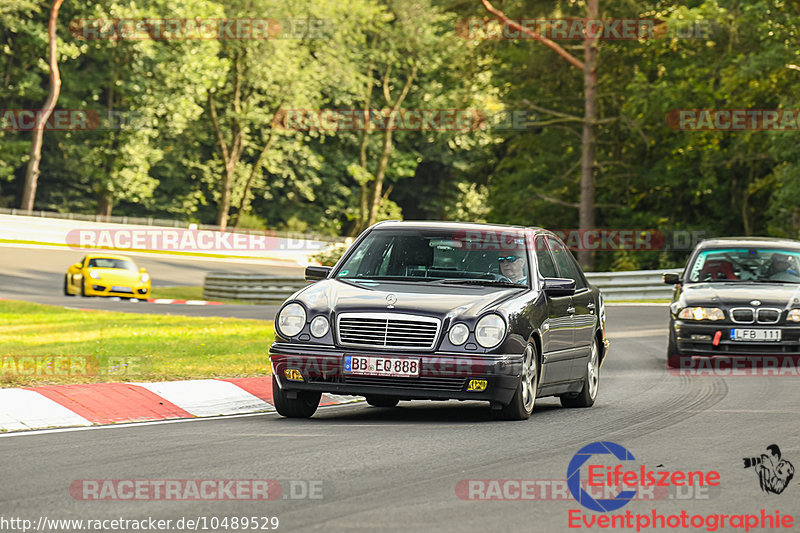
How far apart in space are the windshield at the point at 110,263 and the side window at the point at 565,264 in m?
25.9

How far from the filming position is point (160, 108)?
222 feet

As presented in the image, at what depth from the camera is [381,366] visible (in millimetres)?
10016

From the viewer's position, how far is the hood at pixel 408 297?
10.1 metres

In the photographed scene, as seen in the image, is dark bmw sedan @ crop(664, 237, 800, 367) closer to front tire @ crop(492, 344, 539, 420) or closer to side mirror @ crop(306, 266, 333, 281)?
front tire @ crop(492, 344, 539, 420)

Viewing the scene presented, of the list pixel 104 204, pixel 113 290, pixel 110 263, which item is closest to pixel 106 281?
pixel 113 290

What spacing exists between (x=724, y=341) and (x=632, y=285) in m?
17.7

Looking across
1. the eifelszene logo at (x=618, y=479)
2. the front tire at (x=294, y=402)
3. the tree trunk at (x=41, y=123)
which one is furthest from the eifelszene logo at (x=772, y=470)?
the tree trunk at (x=41, y=123)

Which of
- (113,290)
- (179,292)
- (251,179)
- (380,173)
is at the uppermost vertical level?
(380,173)

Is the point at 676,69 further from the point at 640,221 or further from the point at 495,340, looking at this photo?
the point at 495,340

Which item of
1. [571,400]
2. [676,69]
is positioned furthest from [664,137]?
[571,400]

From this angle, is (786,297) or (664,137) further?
(664,137)

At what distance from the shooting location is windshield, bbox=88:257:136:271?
37.1 meters

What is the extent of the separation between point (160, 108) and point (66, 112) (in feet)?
16.3

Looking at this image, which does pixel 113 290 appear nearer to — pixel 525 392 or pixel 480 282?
pixel 480 282
